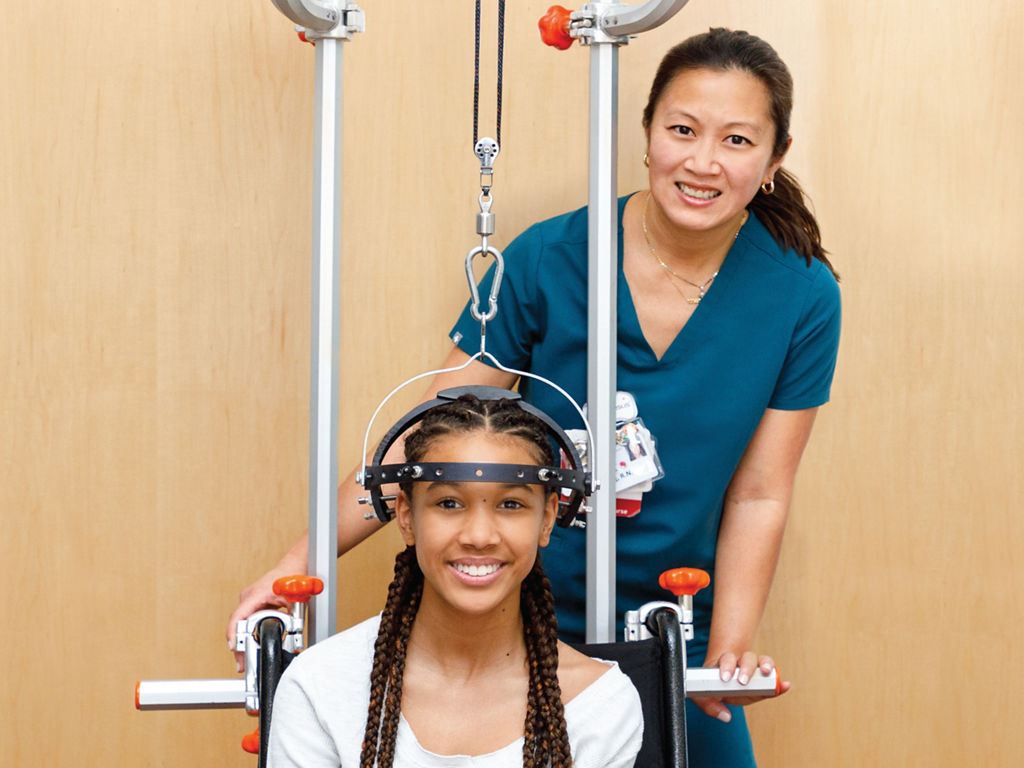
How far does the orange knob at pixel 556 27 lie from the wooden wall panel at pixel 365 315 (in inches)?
19.7

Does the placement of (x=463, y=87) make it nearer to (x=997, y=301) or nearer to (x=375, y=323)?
(x=375, y=323)

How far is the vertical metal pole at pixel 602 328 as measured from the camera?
4.98 feet

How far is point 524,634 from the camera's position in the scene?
4.40 ft

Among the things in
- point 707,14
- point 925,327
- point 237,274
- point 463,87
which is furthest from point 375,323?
point 925,327

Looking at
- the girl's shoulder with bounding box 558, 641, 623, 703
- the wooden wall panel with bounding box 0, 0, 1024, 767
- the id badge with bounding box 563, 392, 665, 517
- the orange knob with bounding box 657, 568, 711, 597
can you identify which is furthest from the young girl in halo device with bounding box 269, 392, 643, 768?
the wooden wall panel with bounding box 0, 0, 1024, 767

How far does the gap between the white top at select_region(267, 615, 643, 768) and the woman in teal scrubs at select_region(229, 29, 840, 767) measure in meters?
0.31

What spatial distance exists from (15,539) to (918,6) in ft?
5.67

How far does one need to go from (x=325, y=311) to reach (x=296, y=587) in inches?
12.6

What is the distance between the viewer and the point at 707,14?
82.1 inches

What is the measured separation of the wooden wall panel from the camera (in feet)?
6.41

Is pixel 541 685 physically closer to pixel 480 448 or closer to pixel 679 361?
pixel 480 448

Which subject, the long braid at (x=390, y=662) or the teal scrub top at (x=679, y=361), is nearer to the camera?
the long braid at (x=390, y=662)

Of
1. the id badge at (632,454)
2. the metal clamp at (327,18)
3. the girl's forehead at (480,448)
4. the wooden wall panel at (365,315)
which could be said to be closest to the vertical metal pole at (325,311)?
the metal clamp at (327,18)

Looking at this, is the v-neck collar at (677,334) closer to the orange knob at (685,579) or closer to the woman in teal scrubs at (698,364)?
the woman in teal scrubs at (698,364)
